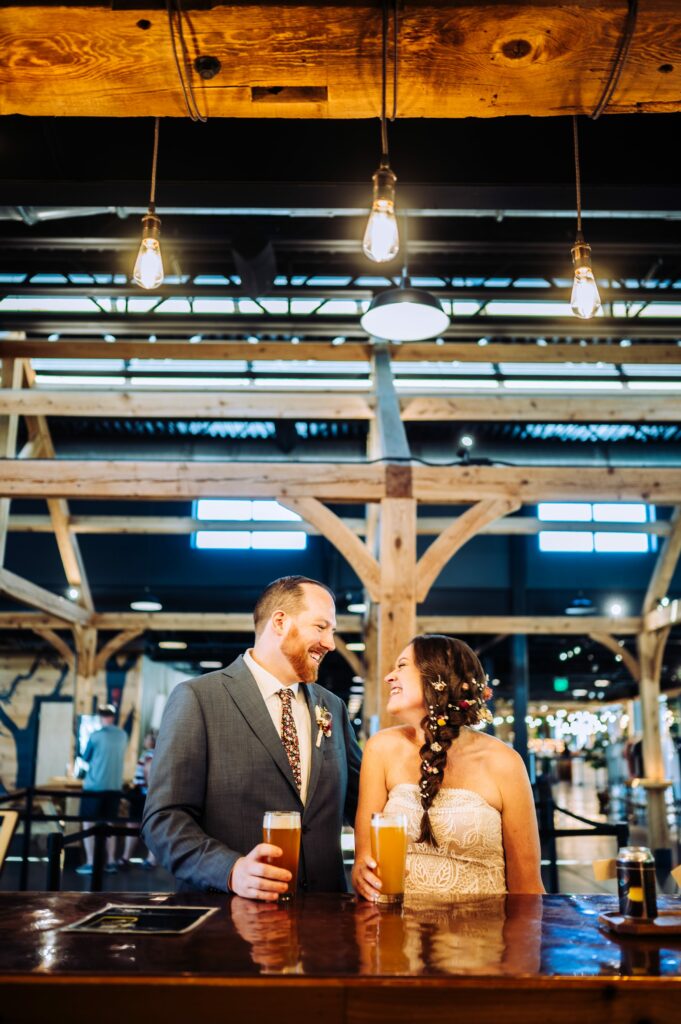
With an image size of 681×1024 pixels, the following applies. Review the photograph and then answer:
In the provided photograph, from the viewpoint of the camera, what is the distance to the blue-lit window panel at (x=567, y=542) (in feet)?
44.4

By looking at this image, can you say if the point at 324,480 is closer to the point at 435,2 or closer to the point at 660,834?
the point at 435,2

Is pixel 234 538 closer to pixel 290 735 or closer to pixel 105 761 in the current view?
pixel 105 761

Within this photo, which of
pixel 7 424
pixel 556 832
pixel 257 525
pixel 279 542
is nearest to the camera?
pixel 556 832

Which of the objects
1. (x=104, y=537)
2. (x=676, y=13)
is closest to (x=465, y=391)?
(x=104, y=537)

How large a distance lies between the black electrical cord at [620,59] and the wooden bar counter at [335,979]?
198 cm

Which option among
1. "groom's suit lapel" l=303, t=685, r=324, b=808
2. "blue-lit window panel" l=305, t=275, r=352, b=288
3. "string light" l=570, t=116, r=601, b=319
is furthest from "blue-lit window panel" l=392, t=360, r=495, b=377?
"groom's suit lapel" l=303, t=685, r=324, b=808

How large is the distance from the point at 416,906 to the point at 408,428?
10.4 m

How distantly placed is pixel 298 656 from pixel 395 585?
3074mm

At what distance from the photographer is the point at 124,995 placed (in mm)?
1251

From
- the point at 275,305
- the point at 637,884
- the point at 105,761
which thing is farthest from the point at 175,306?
the point at 637,884

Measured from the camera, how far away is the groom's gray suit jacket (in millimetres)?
2320

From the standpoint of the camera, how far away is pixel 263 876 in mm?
1846

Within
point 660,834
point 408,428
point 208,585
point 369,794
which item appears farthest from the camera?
point 208,585

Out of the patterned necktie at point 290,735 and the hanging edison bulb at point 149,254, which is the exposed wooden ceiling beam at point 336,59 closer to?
the hanging edison bulb at point 149,254
